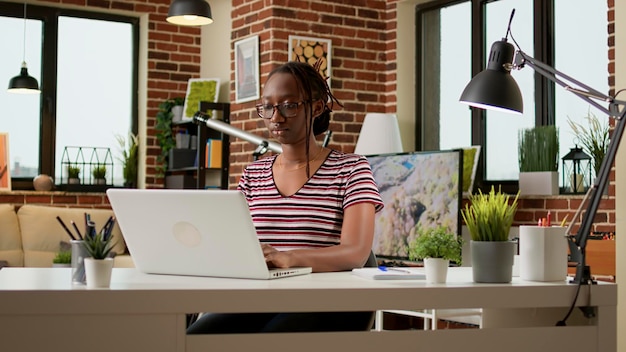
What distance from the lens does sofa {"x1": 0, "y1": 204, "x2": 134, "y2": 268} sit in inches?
255

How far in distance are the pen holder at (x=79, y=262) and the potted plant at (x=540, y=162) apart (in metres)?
3.51

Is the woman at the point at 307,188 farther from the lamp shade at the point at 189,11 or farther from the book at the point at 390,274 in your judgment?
the lamp shade at the point at 189,11

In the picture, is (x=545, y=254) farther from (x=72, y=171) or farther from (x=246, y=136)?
(x=72, y=171)

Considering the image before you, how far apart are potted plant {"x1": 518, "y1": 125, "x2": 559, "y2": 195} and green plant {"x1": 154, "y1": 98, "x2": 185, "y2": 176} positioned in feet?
10.6

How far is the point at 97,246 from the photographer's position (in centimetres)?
182

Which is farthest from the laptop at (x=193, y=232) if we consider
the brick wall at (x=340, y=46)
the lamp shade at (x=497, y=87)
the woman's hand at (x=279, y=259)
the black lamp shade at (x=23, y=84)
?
the black lamp shade at (x=23, y=84)

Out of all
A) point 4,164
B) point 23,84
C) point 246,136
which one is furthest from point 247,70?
→ point 4,164

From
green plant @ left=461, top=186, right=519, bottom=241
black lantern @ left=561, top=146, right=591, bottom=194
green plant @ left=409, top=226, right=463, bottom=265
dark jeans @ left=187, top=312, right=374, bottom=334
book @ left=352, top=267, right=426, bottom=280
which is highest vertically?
black lantern @ left=561, top=146, right=591, bottom=194

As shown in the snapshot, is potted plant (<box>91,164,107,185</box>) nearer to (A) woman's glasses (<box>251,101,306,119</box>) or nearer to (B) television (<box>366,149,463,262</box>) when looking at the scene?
(B) television (<box>366,149,463,262</box>)

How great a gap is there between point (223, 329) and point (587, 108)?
10.7 ft

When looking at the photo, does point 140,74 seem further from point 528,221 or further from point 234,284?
point 234,284

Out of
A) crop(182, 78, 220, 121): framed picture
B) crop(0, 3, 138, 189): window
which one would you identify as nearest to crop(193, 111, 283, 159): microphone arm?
crop(182, 78, 220, 121): framed picture

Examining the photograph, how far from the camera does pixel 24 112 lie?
718 centimetres

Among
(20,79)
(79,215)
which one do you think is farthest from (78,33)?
(79,215)
